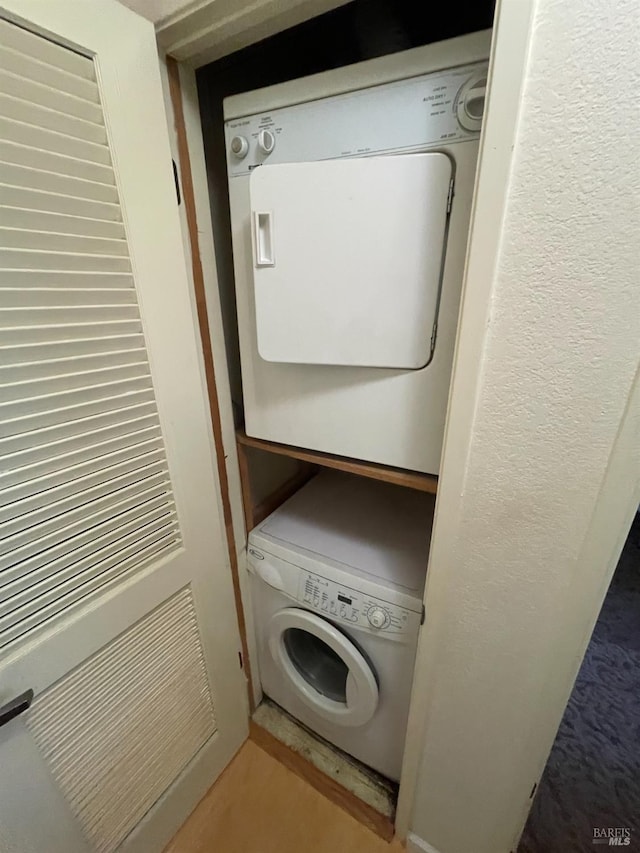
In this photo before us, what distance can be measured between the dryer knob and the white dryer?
1.37ft

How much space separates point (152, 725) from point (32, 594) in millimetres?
571

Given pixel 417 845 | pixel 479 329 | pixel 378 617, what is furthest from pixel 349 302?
pixel 417 845

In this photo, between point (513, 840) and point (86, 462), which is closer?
point (86, 462)

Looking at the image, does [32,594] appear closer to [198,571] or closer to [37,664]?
[37,664]

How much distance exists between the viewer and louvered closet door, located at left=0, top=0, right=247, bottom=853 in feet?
1.97

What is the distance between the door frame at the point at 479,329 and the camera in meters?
0.48

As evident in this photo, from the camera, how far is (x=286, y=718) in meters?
1.46

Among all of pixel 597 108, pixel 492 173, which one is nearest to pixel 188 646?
pixel 492 173

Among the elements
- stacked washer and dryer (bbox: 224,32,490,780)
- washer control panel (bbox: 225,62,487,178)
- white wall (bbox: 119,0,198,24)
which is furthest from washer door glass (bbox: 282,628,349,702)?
white wall (bbox: 119,0,198,24)

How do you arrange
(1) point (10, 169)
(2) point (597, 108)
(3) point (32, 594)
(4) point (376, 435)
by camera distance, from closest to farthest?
1. (2) point (597, 108)
2. (1) point (10, 169)
3. (3) point (32, 594)
4. (4) point (376, 435)

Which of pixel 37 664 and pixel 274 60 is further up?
pixel 274 60

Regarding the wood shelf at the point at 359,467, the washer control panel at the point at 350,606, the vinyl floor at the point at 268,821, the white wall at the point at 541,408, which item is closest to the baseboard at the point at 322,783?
the vinyl floor at the point at 268,821

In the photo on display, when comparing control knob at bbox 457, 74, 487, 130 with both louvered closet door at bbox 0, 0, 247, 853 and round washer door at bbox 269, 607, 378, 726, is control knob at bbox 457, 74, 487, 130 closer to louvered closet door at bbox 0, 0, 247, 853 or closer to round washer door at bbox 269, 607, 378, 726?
louvered closet door at bbox 0, 0, 247, 853

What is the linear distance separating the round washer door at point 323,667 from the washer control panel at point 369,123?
1157 millimetres
